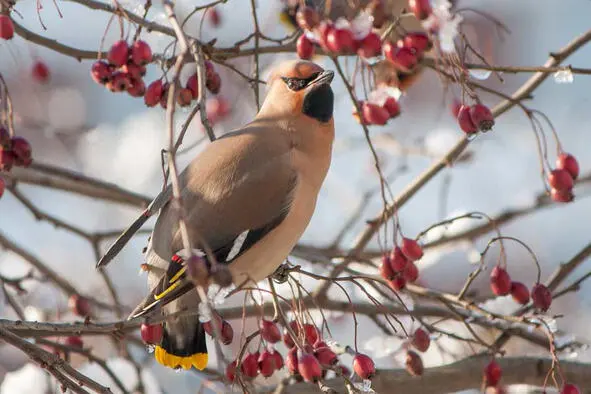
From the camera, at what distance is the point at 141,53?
3.04 m

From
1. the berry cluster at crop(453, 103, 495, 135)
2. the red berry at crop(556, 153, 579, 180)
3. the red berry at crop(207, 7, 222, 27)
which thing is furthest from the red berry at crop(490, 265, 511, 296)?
the red berry at crop(207, 7, 222, 27)

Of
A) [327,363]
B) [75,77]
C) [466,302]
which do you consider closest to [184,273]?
[327,363]

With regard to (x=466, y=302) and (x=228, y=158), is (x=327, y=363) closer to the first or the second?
(x=466, y=302)

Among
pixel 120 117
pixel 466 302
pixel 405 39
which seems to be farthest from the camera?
pixel 120 117

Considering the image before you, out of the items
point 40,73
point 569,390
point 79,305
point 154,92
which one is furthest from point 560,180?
point 40,73

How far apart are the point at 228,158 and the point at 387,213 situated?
0.56 metres

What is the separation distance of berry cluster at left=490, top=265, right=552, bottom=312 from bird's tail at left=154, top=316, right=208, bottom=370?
0.92 m

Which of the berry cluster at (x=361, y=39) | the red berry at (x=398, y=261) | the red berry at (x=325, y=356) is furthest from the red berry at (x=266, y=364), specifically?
the berry cluster at (x=361, y=39)

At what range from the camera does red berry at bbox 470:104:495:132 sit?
293 cm

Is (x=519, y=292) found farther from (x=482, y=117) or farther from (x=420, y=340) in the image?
(x=482, y=117)

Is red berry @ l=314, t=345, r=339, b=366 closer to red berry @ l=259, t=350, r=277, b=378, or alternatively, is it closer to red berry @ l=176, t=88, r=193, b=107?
red berry @ l=259, t=350, r=277, b=378

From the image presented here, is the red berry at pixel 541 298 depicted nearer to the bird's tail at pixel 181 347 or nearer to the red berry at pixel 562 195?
the red berry at pixel 562 195

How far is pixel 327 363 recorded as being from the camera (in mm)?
2729

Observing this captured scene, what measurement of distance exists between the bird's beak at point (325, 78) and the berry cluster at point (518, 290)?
0.80m
